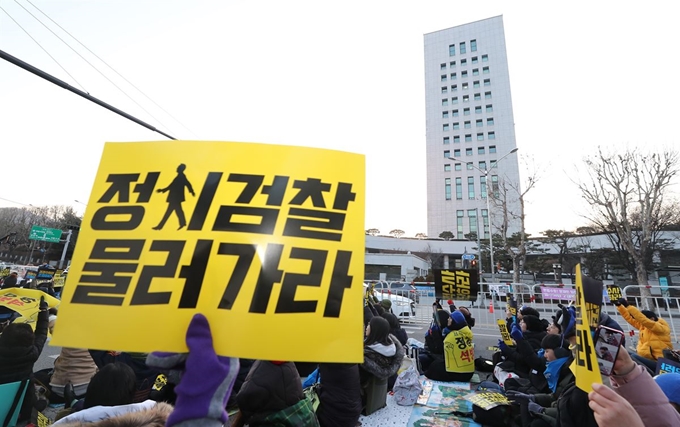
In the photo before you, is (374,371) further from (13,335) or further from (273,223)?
(13,335)

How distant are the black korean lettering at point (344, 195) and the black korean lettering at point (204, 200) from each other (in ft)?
1.78

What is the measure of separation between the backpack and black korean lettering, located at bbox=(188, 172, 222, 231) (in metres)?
4.95

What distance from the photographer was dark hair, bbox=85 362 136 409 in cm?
263

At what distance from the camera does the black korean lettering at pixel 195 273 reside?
123cm

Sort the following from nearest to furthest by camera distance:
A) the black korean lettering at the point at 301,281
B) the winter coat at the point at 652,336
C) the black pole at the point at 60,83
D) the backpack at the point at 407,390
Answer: the black korean lettering at the point at 301,281, the black pole at the point at 60,83, the backpack at the point at 407,390, the winter coat at the point at 652,336

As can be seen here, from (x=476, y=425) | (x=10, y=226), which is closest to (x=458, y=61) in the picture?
(x=476, y=425)

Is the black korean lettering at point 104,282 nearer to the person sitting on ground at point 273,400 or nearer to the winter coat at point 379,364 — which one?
the person sitting on ground at point 273,400

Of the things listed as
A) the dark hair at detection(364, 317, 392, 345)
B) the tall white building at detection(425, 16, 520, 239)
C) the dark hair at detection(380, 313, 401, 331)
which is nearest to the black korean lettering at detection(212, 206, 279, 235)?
the dark hair at detection(364, 317, 392, 345)

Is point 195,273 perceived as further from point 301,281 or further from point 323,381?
point 323,381

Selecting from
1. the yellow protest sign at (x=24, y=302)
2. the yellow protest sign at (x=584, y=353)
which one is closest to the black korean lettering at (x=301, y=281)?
the yellow protest sign at (x=584, y=353)

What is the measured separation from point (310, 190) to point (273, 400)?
2.00 metres

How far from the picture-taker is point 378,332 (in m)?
4.22

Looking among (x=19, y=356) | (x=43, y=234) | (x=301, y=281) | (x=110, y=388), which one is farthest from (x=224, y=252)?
(x=43, y=234)

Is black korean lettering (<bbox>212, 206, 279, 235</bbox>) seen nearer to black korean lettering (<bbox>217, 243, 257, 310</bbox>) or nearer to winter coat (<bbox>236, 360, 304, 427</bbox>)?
black korean lettering (<bbox>217, 243, 257, 310</bbox>)
